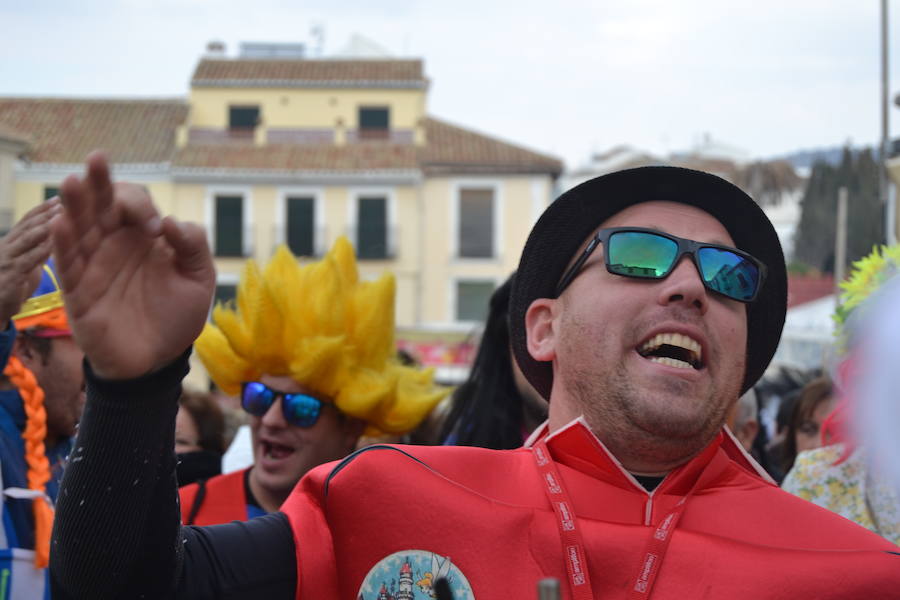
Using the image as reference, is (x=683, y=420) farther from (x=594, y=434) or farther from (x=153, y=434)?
(x=153, y=434)

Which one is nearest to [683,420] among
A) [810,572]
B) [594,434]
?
[594,434]

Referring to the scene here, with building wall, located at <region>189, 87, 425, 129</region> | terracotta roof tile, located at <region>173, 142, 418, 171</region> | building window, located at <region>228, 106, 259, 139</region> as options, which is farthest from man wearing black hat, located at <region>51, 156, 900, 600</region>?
building window, located at <region>228, 106, 259, 139</region>

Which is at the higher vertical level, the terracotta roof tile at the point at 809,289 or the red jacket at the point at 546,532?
the red jacket at the point at 546,532

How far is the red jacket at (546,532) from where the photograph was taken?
189 cm

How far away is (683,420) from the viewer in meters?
2.02

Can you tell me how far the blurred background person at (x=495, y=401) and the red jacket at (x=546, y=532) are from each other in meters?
1.39

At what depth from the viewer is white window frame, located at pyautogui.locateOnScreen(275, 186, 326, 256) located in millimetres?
27812

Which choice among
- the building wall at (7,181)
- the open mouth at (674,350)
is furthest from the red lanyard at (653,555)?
the building wall at (7,181)

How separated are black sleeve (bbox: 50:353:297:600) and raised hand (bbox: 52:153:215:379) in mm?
47

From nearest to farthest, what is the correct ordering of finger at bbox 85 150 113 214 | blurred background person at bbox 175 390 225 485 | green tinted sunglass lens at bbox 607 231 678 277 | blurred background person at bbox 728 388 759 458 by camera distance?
finger at bbox 85 150 113 214
green tinted sunglass lens at bbox 607 231 678 277
blurred background person at bbox 728 388 759 458
blurred background person at bbox 175 390 225 485

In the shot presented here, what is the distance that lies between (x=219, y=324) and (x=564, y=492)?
207 centimetres

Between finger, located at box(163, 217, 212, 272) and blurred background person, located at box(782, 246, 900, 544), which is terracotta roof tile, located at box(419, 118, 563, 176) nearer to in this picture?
blurred background person, located at box(782, 246, 900, 544)

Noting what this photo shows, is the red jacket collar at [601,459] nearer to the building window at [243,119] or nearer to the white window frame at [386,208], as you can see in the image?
the white window frame at [386,208]

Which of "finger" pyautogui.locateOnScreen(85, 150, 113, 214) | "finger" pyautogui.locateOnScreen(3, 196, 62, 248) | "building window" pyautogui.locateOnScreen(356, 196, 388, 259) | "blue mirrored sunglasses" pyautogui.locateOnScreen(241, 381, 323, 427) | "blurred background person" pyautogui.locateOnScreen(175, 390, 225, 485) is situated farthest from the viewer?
"building window" pyautogui.locateOnScreen(356, 196, 388, 259)
